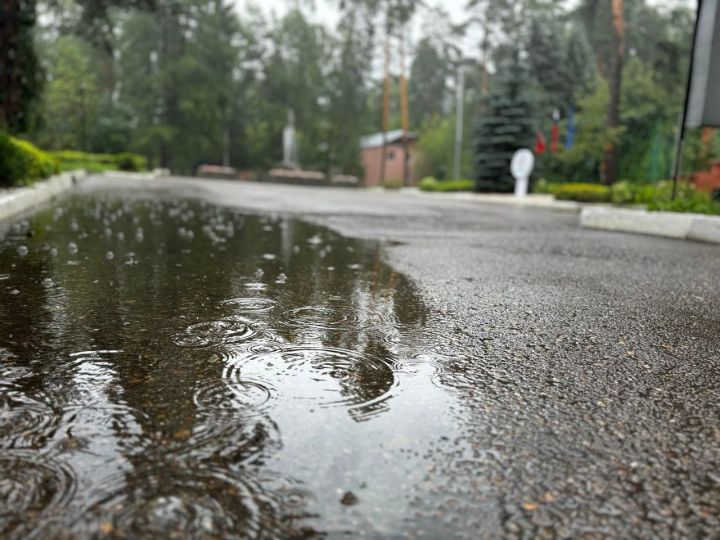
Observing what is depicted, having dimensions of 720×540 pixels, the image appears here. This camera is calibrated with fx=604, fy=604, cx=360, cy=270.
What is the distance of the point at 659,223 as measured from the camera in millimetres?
10289

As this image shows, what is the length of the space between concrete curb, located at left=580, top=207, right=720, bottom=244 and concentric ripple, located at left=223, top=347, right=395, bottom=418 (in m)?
8.35

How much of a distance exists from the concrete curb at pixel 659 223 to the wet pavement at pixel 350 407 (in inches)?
207

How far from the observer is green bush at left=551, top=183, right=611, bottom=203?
22719 mm

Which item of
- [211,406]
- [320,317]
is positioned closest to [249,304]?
[320,317]

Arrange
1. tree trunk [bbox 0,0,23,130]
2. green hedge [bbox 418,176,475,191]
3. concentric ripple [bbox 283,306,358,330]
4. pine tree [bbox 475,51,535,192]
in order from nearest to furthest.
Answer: concentric ripple [bbox 283,306,358,330], tree trunk [bbox 0,0,23,130], pine tree [bbox 475,51,535,192], green hedge [bbox 418,176,475,191]

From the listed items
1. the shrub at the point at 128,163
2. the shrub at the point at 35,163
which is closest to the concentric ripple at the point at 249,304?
the shrub at the point at 35,163

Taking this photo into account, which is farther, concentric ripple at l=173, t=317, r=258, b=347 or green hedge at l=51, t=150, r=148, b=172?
green hedge at l=51, t=150, r=148, b=172

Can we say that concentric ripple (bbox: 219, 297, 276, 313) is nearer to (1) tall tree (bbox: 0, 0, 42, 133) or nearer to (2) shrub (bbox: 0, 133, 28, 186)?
(2) shrub (bbox: 0, 133, 28, 186)

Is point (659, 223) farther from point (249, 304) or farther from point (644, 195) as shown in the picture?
point (249, 304)

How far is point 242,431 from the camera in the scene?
188 centimetres

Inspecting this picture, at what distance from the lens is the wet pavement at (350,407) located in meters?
1.50

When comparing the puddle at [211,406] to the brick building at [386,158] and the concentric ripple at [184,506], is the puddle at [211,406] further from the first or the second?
the brick building at [386,158]

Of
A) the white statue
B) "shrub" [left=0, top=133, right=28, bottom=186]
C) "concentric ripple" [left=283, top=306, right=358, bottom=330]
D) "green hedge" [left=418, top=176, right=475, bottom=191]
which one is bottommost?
"concentric ripple" [left=283, top=306, right=358, bottom=330]

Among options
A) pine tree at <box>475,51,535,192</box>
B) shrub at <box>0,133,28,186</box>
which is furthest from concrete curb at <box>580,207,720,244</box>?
pine tree at <box>475,51,535,192</box>
